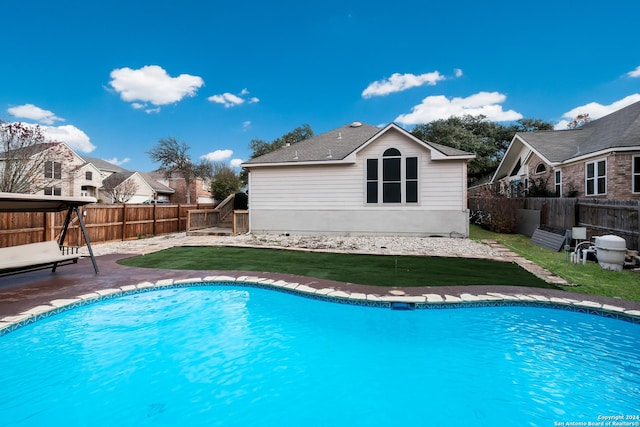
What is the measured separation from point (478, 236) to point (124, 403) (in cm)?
1447

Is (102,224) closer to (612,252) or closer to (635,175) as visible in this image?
(612,252)

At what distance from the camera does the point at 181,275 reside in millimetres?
7234

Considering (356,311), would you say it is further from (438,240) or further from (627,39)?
(627,39)

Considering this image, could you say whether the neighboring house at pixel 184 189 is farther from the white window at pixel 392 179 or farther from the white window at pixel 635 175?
the white window at pixel 635 175

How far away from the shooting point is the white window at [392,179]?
1376 centimetres

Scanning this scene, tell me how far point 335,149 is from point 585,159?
1239 cm

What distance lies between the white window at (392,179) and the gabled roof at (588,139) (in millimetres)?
8539

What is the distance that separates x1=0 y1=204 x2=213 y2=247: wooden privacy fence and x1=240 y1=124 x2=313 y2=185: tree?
1453 centimetres

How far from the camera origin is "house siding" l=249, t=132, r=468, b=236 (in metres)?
13.4

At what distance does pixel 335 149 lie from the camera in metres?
15.7

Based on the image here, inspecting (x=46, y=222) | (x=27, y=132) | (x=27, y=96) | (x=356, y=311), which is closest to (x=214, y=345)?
(x=356, y=311)

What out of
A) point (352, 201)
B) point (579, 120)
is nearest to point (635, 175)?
point (352, 201)

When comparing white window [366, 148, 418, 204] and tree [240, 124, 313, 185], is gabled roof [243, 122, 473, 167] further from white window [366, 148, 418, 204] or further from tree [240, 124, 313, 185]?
tree [240, 124, 313, 185]

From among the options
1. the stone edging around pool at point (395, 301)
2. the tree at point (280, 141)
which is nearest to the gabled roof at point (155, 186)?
the tree at point (280, 141)
